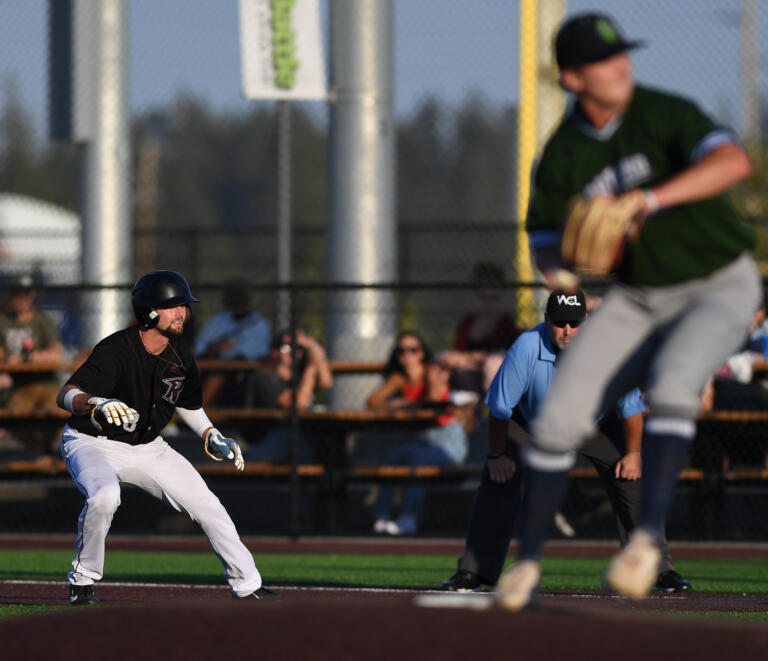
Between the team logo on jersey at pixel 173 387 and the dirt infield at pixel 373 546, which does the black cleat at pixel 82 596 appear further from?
the dirt infield at pixel 373 546

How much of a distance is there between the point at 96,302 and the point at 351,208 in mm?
3270

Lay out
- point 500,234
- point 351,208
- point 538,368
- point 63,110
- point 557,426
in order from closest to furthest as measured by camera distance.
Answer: point 557,426 → point 538,368 → point 351,208 → point 63,110 → point 500,234

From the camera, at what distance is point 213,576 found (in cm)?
1065

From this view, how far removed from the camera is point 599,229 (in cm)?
508

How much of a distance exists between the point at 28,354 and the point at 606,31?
1084cm

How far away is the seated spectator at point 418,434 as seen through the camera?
13875 mm

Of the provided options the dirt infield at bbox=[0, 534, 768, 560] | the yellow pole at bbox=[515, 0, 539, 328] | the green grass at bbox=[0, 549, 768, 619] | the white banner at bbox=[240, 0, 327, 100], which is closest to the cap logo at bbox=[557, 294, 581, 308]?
the green grass at bbox=[0, 549, 768, 619]

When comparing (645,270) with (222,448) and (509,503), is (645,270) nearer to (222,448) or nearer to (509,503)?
(222,448)

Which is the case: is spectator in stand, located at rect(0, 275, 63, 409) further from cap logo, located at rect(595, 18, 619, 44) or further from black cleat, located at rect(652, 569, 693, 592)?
cap logo, located at rect(595, 18, 619, 44)

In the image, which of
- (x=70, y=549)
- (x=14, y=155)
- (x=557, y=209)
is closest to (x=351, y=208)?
(x=70, y=549)

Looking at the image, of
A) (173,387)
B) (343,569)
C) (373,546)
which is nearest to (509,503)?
(173,387)

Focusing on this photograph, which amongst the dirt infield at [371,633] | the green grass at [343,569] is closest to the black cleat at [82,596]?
the green grass at [343,569]

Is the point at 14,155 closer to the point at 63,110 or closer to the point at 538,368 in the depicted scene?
the point at 63,110

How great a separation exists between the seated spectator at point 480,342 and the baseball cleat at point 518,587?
8.68 metres
